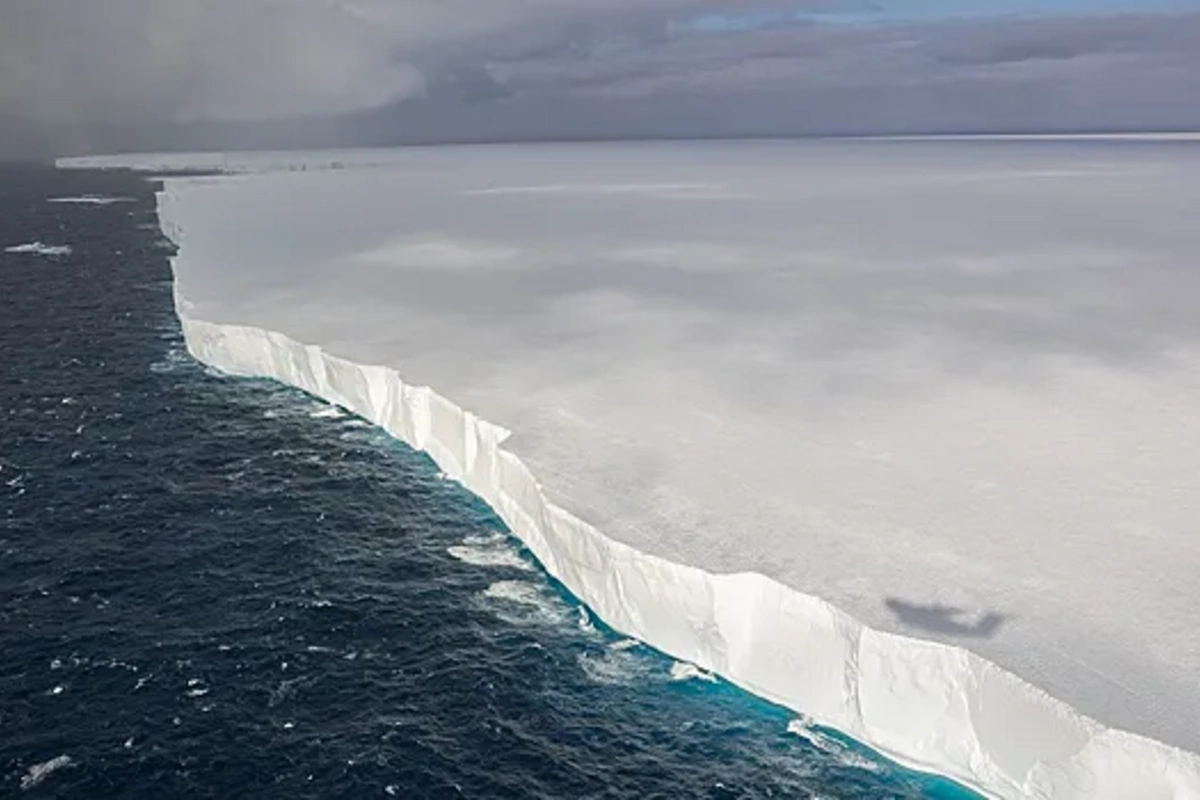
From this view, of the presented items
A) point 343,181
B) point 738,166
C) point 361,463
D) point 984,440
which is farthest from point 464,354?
point 738,166

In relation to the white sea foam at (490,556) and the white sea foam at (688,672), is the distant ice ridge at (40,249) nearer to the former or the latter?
the white sea foam at (490,556)

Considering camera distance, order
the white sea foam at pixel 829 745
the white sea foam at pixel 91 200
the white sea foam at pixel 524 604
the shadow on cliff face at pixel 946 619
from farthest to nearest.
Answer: the white sea foam at pixel 91 200 < the white sea foam at pixel 524 604 < the shadow on cliff face at pixel 946 619 < the white sea foam at pixel 829 745

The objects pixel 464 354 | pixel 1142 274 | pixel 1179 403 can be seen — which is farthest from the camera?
pixel 1142 274

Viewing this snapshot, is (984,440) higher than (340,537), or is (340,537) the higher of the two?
(984,440)

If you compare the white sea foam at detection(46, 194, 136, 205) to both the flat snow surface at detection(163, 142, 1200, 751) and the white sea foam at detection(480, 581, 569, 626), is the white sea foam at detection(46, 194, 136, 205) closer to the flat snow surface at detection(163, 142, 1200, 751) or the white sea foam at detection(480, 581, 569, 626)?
the flat snow surface at detection(163, 142, 1200, 751)

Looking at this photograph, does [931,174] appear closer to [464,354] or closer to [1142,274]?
[1142,274]

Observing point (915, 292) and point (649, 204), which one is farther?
point (649, 204)

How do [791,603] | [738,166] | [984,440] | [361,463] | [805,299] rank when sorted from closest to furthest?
[791,603] < [984,440] < [361,463] < [805,299] < [738,166]

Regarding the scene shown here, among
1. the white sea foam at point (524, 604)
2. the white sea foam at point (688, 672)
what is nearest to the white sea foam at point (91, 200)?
the white sea foam at point (524, 604)
